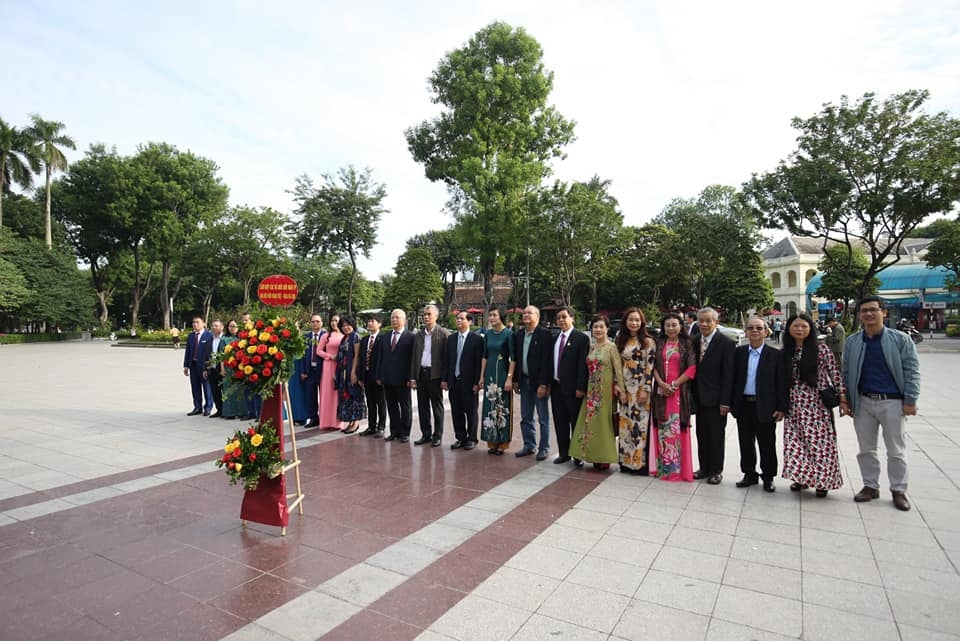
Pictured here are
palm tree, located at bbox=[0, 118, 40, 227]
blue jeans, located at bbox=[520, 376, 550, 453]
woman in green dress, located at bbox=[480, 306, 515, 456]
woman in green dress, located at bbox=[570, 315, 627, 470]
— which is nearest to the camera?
woman in green dress, located at bbox=[570, 315, 627, 470]

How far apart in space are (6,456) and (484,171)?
23.0m

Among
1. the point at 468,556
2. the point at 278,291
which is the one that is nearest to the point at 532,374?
the point at 468,556

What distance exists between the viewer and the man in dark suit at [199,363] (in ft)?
31.1

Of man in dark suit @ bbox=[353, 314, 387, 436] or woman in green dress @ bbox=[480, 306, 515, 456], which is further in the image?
man in dark suit @ bbox=[353, 314, 387, 436]

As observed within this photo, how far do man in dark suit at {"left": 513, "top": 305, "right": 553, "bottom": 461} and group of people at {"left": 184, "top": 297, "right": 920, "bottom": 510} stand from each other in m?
0.02

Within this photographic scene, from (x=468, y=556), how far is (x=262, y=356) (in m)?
2.10

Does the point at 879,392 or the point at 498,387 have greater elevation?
the point at 879,392

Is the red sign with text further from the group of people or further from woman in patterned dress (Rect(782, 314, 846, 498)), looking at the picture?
woman in patterned dress (Rect(782, 314, 846, 498))

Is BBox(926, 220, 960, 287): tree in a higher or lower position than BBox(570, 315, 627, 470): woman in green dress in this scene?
higher

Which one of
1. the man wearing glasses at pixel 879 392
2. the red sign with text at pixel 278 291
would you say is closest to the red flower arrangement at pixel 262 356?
the man wearing glasses at pixel 879 392

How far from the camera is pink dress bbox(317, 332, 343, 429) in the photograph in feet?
27.1

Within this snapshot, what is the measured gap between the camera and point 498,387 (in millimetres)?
6680

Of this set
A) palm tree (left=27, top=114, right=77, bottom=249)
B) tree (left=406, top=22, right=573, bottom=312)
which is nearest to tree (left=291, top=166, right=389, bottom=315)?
tree (left=406, top=22, right=573, bottom=312)

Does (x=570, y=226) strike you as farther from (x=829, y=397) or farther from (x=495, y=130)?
(x=829, y=397)
